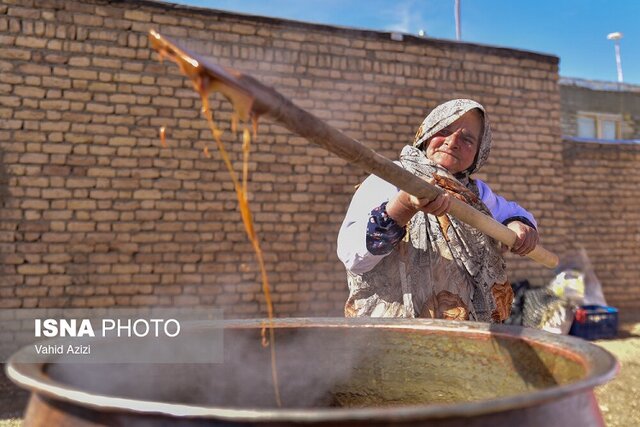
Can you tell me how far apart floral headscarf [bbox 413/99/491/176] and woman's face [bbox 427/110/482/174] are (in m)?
0.02

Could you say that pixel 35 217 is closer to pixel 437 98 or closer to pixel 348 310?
pixel 348 310

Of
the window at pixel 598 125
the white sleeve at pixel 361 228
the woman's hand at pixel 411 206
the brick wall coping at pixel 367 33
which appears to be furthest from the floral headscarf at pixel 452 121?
the window at pixel 598 125

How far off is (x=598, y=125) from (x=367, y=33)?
33.1 feet

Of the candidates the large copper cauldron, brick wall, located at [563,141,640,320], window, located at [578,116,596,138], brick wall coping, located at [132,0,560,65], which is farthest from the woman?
window, located at [578,116,596,138]

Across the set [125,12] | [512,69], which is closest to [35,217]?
[125,12]

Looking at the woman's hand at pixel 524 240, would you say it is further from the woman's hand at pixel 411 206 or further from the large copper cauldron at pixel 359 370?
the large copper cauldron at pixel 359 370

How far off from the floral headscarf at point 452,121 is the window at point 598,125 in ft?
40.5

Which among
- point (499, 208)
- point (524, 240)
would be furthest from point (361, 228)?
point (499, 208)

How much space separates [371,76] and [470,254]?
3.86m

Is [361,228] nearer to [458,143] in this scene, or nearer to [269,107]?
[458,143]

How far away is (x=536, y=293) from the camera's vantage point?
19.6 feet

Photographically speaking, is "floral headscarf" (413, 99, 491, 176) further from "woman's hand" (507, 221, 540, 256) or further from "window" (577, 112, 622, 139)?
"window" (577, 112, 622, 139)

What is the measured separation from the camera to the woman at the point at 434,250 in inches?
84.0

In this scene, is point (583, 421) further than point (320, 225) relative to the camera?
No
